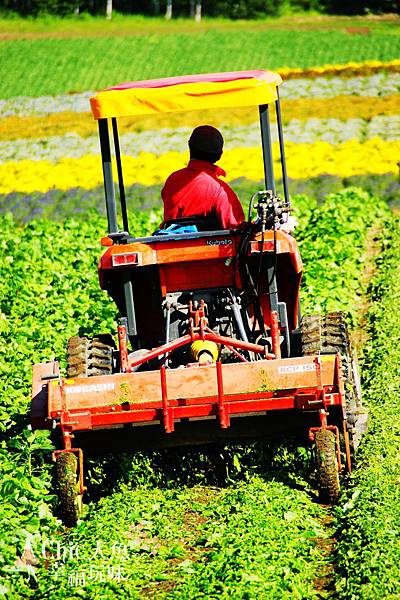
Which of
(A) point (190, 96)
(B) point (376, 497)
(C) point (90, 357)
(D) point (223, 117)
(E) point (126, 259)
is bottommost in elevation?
(B) point (376, 497)

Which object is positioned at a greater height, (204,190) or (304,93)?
(204,190)

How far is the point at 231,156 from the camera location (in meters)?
26.5

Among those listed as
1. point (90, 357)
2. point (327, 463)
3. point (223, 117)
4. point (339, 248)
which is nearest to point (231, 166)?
point (223, 117)

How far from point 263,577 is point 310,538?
0.99 m

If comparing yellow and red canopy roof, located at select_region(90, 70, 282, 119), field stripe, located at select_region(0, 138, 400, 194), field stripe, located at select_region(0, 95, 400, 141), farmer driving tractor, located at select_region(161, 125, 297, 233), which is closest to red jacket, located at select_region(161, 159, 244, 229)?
farmer driving tractor, located at select_region(161, 125, 297, 233)

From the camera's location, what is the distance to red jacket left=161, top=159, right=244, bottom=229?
9.36m

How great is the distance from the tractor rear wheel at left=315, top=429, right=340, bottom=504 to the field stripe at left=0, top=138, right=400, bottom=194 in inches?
615

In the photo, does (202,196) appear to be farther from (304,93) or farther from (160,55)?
(160,55)

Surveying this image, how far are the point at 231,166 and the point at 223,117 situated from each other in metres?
6.27

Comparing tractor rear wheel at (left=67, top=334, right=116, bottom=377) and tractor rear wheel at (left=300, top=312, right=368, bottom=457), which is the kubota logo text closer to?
tractor rear wheel at (left=67, top=334, right=116, bottom=377)

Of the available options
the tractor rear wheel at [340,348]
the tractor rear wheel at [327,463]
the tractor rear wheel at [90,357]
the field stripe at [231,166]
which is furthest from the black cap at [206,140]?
the field stripe at [231,166]

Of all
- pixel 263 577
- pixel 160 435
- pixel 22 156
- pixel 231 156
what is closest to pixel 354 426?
pixel 160 435

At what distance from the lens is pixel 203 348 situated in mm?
8891

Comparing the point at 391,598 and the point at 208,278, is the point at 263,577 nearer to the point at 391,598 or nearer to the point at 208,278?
the point at 391,598
